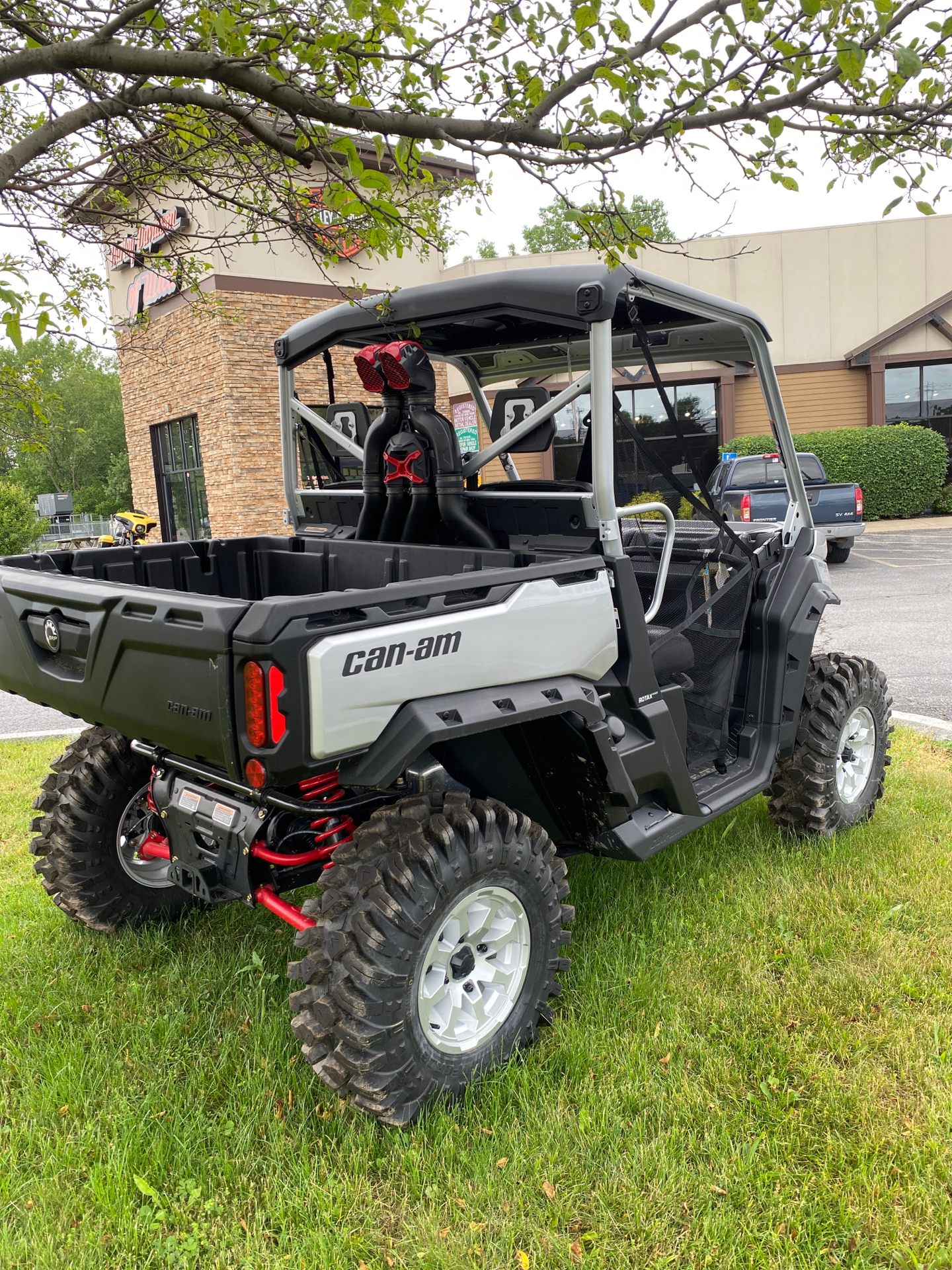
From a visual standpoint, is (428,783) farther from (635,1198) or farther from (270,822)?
(635,1198)

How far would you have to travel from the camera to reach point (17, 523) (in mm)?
21312

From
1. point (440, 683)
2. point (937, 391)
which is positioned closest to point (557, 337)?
point (440, 683)

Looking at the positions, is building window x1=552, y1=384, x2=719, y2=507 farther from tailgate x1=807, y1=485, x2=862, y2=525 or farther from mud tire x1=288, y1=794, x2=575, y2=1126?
tailgate x1=807, y1=485, x2=862, y2=525

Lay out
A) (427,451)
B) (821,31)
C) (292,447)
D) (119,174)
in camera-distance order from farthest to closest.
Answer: (119,174) → (292,447) → (427,451) → (821,31)

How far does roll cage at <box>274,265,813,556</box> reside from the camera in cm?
307

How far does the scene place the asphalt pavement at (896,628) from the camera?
25.0ft

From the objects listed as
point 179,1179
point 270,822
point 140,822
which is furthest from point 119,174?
point 179,1179

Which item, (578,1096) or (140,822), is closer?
(578,1096)

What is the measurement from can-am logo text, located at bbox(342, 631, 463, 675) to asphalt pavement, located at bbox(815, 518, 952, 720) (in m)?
4.34

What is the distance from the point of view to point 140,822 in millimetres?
3729

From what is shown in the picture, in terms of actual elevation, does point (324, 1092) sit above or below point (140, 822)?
below

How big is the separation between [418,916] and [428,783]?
36 cm

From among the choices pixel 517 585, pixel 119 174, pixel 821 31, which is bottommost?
pixel 517 585

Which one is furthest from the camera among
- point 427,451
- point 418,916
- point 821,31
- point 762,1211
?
point 427,451
